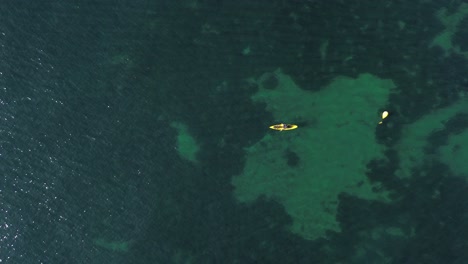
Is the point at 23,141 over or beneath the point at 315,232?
over

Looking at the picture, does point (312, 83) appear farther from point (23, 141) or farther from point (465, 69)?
point (23, 141)

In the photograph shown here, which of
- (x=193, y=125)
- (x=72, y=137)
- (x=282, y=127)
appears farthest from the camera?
(x=72, y=137)

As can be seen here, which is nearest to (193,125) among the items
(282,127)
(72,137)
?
(282,127)

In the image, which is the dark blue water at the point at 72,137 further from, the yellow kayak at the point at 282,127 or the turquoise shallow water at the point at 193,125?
the yellow kayak at the point at 282,127

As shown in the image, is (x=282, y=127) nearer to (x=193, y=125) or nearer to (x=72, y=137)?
(x=193, y=125)

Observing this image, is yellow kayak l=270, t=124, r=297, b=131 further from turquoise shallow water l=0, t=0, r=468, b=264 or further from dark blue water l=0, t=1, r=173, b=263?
dark blue water l=0, t=1, r=173, b=263

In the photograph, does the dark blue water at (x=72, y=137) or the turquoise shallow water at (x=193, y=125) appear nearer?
the turquoise shallow water at (x=193, y=125)

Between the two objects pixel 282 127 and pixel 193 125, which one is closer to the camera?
pixel 282 127

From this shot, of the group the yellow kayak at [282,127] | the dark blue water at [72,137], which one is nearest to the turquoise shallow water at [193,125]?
the dark blue water at [72,137]

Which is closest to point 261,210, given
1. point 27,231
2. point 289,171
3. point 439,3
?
point 289,171

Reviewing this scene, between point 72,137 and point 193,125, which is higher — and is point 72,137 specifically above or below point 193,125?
below

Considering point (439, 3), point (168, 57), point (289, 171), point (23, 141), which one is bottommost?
point (289, 171)
